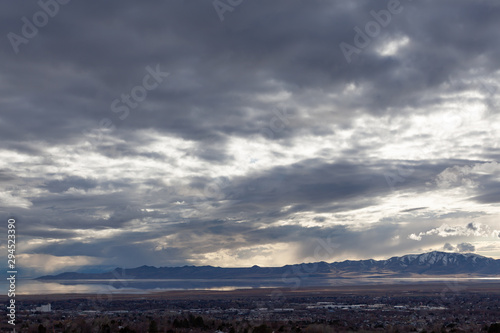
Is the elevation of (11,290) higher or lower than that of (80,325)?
higher

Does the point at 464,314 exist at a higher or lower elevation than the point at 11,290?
lower

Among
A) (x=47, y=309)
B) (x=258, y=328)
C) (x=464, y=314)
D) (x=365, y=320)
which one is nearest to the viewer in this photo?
(x=258, y=328)

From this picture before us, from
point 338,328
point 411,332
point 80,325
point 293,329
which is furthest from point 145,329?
point 411,332

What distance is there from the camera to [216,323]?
6072 cm

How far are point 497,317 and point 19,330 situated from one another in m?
64.3

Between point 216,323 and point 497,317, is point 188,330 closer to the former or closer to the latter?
point 216,323

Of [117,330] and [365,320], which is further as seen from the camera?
[365,320]

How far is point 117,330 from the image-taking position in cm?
4888

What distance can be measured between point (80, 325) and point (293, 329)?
72.0 ft

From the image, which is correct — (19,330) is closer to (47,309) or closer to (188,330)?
(188,330)

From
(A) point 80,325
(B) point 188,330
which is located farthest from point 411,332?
(A) point 80,325

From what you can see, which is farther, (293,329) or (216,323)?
(216,323)

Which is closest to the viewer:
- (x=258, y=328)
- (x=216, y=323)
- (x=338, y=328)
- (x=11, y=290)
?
(x=11, y=290)

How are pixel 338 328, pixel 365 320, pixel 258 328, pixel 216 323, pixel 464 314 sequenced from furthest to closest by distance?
pixel 464 314, pixel 365 320, pixel 216 323, pixel 338 328, pixel 258 328
